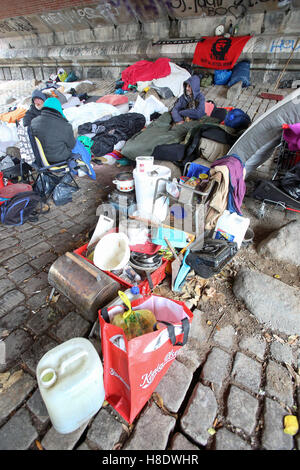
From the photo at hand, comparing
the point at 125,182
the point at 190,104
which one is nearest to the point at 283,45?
the point at 190,104

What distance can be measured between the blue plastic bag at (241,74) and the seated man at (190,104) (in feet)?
8.81

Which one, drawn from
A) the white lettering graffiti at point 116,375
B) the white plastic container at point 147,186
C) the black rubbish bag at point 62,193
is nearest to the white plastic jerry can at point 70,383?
the white lettering graffiti at point 116,375

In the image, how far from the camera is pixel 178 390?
195 cm

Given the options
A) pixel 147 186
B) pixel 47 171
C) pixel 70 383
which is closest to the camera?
pixel 70 383

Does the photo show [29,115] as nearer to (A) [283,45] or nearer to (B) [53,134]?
(B) [53,134]

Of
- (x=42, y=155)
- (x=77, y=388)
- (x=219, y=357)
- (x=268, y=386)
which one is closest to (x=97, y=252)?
(x=77, y=388)

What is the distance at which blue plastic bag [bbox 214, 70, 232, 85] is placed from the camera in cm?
747

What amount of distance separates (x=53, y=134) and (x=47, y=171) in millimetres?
632

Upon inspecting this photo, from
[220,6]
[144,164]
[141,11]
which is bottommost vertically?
[144,164]

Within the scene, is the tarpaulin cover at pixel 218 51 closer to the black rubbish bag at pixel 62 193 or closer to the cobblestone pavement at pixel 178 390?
the black rubbish bag at pixel 62 193

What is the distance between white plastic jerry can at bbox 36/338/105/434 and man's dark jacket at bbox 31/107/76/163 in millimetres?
3332

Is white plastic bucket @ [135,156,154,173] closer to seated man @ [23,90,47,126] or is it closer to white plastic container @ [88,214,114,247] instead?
white plastic container @ [88,214,114,247]

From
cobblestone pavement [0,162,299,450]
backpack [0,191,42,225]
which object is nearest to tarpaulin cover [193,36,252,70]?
backpack [0,191,42,225]

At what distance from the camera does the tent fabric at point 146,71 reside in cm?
801
